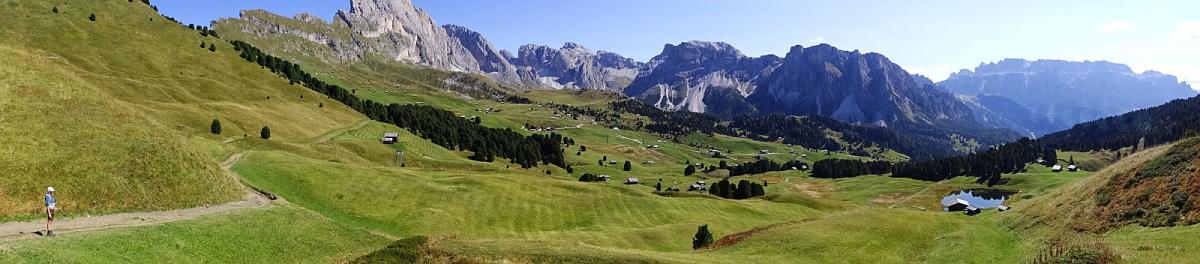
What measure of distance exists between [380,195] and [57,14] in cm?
15947

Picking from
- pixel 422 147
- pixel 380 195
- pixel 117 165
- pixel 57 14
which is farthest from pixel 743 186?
pixel 57 14

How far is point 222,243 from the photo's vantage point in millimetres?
42844

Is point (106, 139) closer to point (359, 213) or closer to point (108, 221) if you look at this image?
point (108, 221)

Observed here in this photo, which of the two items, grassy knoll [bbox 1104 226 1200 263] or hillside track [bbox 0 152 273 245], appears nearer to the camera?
grassy knoll [bbox 1104 226 1200 263]

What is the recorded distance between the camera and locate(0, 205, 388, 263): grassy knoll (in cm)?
3406

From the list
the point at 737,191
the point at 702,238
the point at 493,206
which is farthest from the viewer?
the point at 737,191

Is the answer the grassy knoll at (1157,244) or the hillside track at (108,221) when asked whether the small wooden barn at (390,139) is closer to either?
the hillside track at (108,221)

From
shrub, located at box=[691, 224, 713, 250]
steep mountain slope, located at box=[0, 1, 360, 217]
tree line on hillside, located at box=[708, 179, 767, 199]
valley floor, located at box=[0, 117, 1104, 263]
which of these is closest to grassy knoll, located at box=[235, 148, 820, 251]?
valley floor, located at box=[0, 117, 1104, 263]

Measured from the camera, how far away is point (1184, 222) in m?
36.2

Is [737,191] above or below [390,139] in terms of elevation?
below

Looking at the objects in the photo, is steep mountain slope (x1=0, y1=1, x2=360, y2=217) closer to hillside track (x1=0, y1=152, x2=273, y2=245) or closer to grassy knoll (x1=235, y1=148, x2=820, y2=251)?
hillside track (x1=0, y1=152, x2=273, y2=245)

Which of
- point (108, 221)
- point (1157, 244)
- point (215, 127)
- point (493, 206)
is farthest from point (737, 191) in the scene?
point (108, 221)

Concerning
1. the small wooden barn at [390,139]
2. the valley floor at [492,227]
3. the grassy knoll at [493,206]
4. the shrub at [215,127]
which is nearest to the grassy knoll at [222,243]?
the valley floor at [492,227]

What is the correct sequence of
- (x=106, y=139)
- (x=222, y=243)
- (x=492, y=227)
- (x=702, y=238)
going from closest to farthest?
(x=222, y=243) → (x=106, y=139) → (x=702, y=238) → (x=492, y=227)
